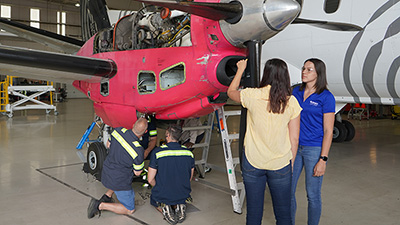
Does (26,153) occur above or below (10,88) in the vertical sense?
below

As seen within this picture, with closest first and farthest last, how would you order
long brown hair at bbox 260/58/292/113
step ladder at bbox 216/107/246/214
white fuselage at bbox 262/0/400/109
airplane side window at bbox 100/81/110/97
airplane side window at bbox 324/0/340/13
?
long brown hair at bbox 260/58/292/113 < step ladder at bbox 216/107/246/214 < white fuselage at bbox 262/0/400/109 < airplane side window at bbox 100/81/110/97 < airplane side window at bbox 324/0/340/13

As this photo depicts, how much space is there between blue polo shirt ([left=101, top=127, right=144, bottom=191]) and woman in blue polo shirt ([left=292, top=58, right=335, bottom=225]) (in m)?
1.91

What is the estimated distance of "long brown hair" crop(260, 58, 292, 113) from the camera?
2727 mm

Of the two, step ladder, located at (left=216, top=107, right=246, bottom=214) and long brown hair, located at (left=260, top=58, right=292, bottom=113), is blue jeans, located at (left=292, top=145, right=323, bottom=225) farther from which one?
step ladder, located at (left=216, top=107, right=246, bottom=214)

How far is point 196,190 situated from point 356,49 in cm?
328

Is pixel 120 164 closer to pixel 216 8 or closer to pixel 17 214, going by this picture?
pixel 17 214

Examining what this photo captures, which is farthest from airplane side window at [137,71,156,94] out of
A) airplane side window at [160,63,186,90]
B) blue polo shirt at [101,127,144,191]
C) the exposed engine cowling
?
blue polo shirt at [101,127,144,191]

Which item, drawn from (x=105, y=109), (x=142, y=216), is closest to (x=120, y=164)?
(x=142, y=216)

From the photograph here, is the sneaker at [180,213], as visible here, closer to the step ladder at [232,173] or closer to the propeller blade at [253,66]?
the step ladder at [232,173]

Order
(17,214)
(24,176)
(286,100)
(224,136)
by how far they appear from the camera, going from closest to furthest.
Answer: (286,100) → (17,214) → (224,136) → (24,176)

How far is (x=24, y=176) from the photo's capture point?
229 inches

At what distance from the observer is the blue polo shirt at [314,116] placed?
318 centimetres

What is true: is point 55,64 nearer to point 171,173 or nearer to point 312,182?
point 171,173

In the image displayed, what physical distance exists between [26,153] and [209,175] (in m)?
4.24
